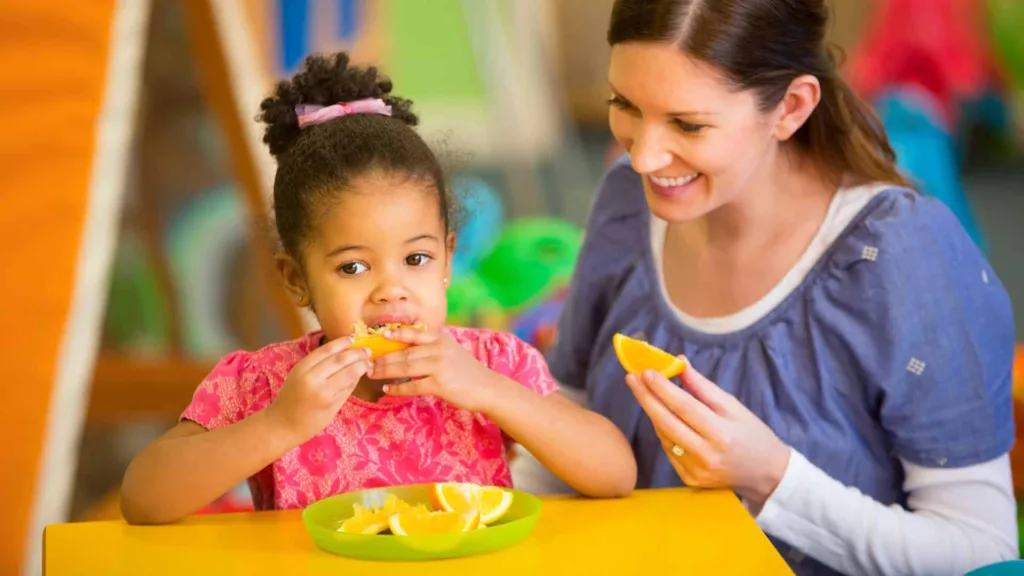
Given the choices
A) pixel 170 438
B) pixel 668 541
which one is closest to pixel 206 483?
pixel 170 438

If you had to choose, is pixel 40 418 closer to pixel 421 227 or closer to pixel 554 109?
pixel 421 227

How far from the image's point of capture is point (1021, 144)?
6.97 m

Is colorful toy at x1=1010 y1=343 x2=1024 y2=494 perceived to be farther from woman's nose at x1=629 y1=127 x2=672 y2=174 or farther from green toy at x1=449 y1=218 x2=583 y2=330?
green toy at x1=449 y1=218 x2=583 y2=330

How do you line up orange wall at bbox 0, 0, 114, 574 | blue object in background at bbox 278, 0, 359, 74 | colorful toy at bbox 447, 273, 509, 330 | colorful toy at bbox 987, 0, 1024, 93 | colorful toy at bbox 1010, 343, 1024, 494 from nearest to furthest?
orange wall at bbox 0, 0, 114, 574 < colorful toy at bbox 1010, 343, 1024, 494 < colorful toy at bbox 447, 273, 509, 330 < blue object in background at bbox 278, 0, 359, 74 < colorful toy at bbox 987, 0, 1024, 93

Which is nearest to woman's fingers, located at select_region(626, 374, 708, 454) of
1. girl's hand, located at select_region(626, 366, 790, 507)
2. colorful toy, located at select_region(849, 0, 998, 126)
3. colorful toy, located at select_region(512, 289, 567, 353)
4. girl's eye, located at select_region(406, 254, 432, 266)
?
girl's hand, located at select_region(626, 366, 790, 507)

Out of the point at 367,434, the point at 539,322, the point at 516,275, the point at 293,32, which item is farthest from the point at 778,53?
the point at 293,32

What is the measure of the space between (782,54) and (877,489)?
2.02 ft

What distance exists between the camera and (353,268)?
58.6 inches

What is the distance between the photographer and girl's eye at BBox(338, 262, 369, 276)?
58.5 inches

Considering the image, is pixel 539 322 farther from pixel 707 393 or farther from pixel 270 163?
pixel 707 393

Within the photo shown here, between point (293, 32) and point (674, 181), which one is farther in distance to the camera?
point (293, 32)

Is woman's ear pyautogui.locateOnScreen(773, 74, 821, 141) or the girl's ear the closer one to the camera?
the girl's ear

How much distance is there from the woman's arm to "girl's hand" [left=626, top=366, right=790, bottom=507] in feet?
0.30

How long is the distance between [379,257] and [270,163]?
148cm
